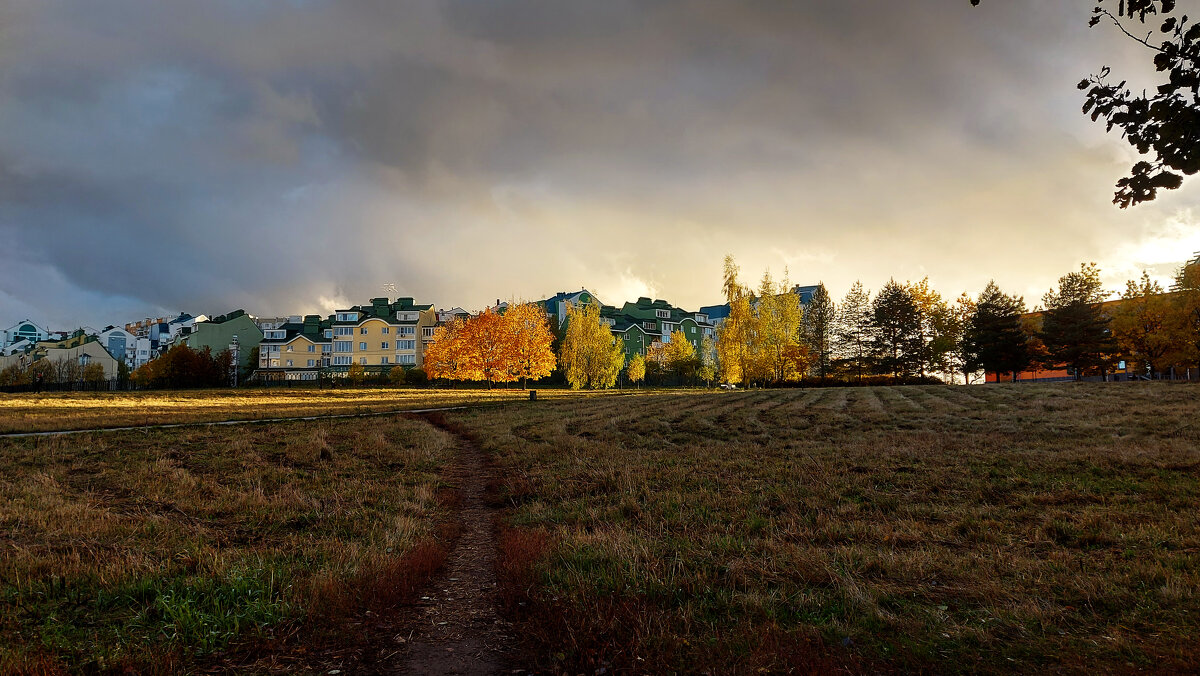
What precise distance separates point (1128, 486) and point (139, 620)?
15.9 m

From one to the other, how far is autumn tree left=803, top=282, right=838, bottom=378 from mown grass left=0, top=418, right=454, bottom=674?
61922 mm

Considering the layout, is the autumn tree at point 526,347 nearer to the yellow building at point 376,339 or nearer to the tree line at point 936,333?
the tree line at point 936,333

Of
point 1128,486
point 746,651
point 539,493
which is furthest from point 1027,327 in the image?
point 746,651

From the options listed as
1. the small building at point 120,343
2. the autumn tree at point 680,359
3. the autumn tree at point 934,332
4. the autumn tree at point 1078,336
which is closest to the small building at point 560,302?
the autumn tree at point 680,359

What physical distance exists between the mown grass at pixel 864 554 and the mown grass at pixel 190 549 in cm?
206

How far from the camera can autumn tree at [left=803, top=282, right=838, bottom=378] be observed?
6969 centimetres

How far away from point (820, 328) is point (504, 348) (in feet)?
128

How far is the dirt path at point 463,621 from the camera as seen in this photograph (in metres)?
5.18

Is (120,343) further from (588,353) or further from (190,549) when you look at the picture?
(190,549)

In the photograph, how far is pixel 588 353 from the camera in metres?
67.2

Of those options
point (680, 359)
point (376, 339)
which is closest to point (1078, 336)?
point (680, 359)

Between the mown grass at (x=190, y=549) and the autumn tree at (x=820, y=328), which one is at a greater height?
the autumn tree at (x=820, y=328)

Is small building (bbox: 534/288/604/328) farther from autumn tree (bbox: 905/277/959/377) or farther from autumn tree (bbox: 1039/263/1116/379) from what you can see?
autumn tree (bbox: 1039/263/1116/379)

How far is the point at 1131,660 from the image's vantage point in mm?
4555
